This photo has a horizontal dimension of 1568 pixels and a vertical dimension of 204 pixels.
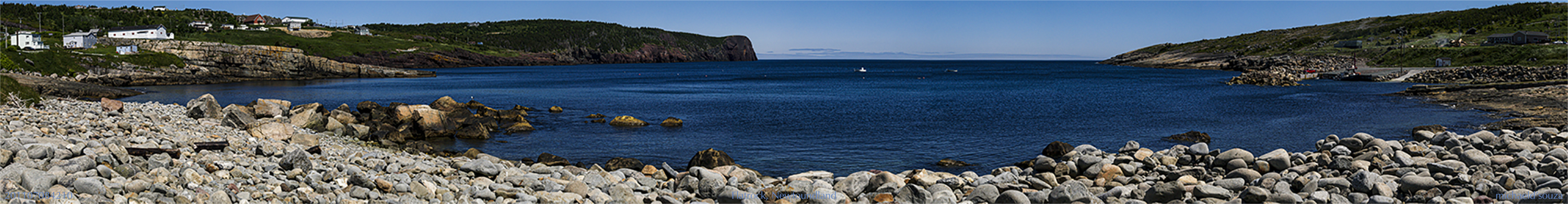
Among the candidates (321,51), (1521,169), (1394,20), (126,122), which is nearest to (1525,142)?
(1521,169)

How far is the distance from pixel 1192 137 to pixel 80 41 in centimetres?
13737

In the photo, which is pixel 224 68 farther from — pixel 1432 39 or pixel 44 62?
pixel 1432 39

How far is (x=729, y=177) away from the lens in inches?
642

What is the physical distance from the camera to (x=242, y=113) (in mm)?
26438

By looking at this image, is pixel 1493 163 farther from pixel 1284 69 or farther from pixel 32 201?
pixel 1284 69

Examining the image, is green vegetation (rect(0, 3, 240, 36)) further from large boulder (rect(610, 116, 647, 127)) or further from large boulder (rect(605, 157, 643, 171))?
large boulder (rect(605, 157, 643, 171))

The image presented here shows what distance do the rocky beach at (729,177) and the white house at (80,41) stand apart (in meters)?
118

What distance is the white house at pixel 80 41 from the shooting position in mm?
111750

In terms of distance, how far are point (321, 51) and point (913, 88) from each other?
131m

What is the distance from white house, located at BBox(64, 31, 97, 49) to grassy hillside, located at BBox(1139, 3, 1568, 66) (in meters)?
165

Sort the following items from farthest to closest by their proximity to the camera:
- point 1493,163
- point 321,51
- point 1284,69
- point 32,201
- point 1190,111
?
point 321,51
point 1284,69
point 1190,111
point 1493,163
point 32,201

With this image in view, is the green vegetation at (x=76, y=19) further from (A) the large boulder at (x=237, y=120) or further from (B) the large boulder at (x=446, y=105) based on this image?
(A) the large boulder at (x=237, y=120)

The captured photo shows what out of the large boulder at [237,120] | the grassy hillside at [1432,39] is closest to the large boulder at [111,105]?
the large boulder at [237,120]

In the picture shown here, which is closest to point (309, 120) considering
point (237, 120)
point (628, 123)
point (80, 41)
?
point (237, 120)
